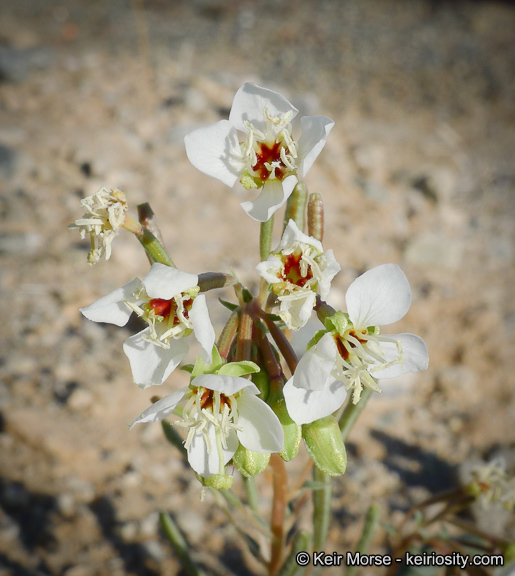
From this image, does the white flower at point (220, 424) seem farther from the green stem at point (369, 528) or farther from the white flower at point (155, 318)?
Answer: the green stem at point (369, 528)

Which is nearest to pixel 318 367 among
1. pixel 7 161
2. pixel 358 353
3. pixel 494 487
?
pixel 358 353

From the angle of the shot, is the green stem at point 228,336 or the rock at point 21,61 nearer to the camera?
the green stem at point 228,336

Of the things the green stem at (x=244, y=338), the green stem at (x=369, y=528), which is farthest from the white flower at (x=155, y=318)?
the green stem at (x=369, y=528)

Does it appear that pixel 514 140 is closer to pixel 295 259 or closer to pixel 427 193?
pixel 427 193

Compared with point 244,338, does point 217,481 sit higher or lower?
lower

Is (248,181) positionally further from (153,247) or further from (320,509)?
(320,509)
